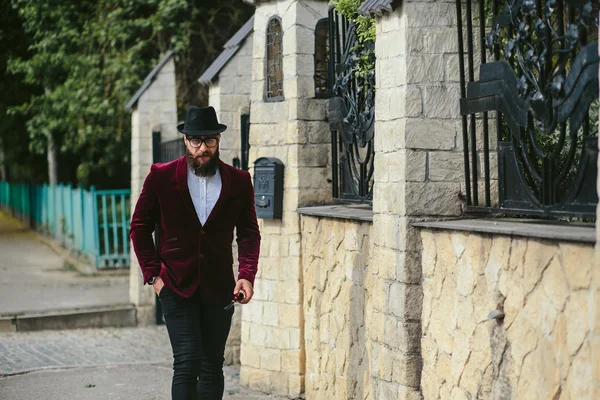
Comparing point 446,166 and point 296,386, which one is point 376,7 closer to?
point 446,166

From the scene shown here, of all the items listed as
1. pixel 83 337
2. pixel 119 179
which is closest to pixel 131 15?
pixel 119 179

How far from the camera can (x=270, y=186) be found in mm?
8102

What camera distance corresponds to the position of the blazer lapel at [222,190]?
585cm

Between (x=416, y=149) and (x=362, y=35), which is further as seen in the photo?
(x=362, y=35)

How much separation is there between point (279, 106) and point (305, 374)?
81.3 inches

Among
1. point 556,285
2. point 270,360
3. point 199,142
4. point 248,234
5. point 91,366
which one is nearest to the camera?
point 556,285

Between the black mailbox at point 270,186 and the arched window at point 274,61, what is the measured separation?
20.9 inches

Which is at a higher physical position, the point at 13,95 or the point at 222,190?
the point at 13,95

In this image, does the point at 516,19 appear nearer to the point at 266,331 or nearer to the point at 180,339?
the point at 180,339

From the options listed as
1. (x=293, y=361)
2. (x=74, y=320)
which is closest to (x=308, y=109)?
(x=293, y=361)

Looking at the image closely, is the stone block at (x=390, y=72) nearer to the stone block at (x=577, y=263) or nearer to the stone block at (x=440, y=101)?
the stone block at (x=440, y=101)

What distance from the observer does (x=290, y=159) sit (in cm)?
805

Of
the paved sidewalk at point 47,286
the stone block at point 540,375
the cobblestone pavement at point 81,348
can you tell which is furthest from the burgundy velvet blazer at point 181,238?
the paved sidewalk at point 47,286

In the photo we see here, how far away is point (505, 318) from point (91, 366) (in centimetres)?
550
